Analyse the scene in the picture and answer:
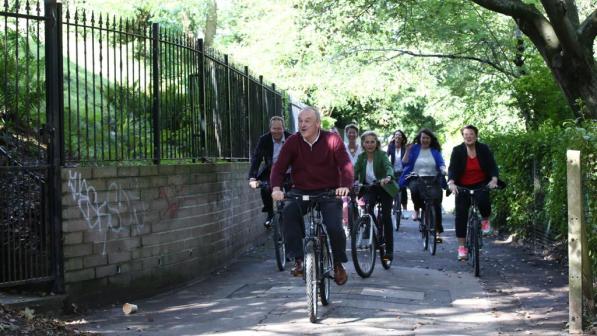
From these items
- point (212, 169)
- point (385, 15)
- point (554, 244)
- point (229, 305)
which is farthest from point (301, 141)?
point (385, 15)

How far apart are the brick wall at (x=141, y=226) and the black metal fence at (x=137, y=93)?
0.31 m

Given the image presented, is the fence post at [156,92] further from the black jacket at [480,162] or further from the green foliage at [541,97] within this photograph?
the green foliage at [541,97]

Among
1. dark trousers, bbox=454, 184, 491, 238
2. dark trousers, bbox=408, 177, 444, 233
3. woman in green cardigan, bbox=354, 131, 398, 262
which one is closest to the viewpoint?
dark trousers, bbox=454, 184, 491, 238

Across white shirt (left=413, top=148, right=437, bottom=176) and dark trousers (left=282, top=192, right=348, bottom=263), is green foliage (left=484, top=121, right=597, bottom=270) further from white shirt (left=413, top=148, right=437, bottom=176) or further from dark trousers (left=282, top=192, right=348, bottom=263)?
dark trousers (left=282, top=192, right=348, bottom=263)

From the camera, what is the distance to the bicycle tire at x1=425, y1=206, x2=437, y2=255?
1273 cm

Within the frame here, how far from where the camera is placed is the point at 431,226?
42.1ft

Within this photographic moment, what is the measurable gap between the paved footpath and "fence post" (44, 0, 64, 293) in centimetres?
69

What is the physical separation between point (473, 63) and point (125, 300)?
16.7 metres

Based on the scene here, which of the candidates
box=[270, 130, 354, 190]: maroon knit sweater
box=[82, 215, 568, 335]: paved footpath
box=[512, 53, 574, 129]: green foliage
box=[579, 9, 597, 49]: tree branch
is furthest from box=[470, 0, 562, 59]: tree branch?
box=[270, 130, 354, 190]: maroon knit sweater

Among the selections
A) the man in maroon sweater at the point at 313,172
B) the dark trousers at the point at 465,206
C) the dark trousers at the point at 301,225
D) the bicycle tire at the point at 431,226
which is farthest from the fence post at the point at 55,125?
the bicycle tire at the point at 431,226

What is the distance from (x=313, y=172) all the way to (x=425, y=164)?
519cm

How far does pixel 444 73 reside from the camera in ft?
81.0

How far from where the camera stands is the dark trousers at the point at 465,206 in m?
10.8

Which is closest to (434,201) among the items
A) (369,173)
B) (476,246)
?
(369,173)
